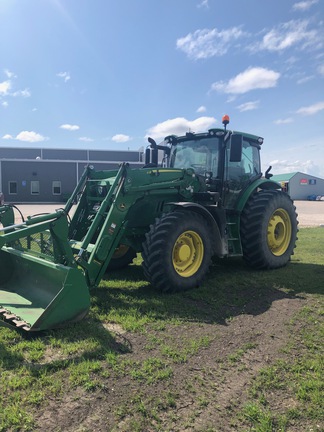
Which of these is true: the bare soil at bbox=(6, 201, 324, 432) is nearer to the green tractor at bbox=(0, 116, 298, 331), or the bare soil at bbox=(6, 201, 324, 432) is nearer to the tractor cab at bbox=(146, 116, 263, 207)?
the green tractor at bbox=(0, 116, 298, 331)

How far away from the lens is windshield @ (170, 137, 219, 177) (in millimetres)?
6633

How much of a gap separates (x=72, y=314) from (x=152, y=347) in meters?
0.95

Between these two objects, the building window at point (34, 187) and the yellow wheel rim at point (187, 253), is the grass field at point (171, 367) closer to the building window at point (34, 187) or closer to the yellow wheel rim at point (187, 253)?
the yellow wheel rim at point (187, 253)

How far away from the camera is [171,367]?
3.25 metres

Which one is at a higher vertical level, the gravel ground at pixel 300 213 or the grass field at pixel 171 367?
the gravel ground at pixel 300 213

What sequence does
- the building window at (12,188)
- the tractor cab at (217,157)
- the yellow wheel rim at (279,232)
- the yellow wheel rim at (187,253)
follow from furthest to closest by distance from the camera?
the building window at (12,188), the yellow wheel rim at (279,232), the tractor cab at (217,157), the yellow wheel rim at (187,253)

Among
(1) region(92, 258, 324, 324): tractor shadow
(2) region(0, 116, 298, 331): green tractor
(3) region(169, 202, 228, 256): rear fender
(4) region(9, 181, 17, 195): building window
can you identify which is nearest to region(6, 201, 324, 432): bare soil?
(1) region(92, 258, 324, 324): tractor shadow

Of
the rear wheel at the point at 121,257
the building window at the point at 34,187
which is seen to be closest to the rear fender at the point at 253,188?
the rear wheel at the point at 121,257

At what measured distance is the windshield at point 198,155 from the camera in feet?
21.8

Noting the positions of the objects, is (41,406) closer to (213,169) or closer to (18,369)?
(18,369)

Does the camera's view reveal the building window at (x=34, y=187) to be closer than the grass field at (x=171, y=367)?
No

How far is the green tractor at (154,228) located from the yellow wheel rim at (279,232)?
0.02 m

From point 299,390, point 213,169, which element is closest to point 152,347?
point 299,390

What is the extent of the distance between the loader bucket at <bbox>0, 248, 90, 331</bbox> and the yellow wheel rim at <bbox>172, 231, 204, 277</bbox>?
5.89 feet
